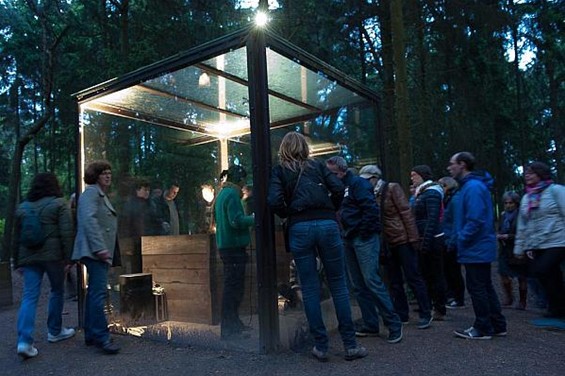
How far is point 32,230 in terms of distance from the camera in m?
5.02

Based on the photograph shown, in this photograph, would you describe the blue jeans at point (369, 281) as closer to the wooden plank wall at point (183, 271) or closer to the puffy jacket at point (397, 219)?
the puffy jacket at point (397, 219)

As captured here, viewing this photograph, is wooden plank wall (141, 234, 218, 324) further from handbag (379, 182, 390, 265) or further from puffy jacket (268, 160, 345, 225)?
Answer: handbag (379, 182, 390, 265)

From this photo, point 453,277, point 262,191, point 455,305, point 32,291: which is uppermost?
point 262,191

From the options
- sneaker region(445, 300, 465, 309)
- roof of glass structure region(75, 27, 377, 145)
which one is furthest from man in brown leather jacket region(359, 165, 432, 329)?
sneaker region(445, 300, 465, 309)

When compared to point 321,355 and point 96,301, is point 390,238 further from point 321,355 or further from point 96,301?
point 96,301

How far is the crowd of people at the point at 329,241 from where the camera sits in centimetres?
443

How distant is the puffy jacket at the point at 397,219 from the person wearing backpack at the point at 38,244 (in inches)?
136

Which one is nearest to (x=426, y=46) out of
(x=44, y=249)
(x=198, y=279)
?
(x=198, y=279)

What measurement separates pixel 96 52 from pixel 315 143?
37.5ft

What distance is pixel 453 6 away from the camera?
11656 millimetres

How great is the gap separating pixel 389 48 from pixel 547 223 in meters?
8.67

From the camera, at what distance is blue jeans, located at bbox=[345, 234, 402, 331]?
16.8ft

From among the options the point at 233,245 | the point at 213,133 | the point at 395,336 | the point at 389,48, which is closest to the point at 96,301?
the point at 233,245

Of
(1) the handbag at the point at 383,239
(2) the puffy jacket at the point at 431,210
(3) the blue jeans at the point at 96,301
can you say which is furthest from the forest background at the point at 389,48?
(3) the blue jeans at the point at 96,301
